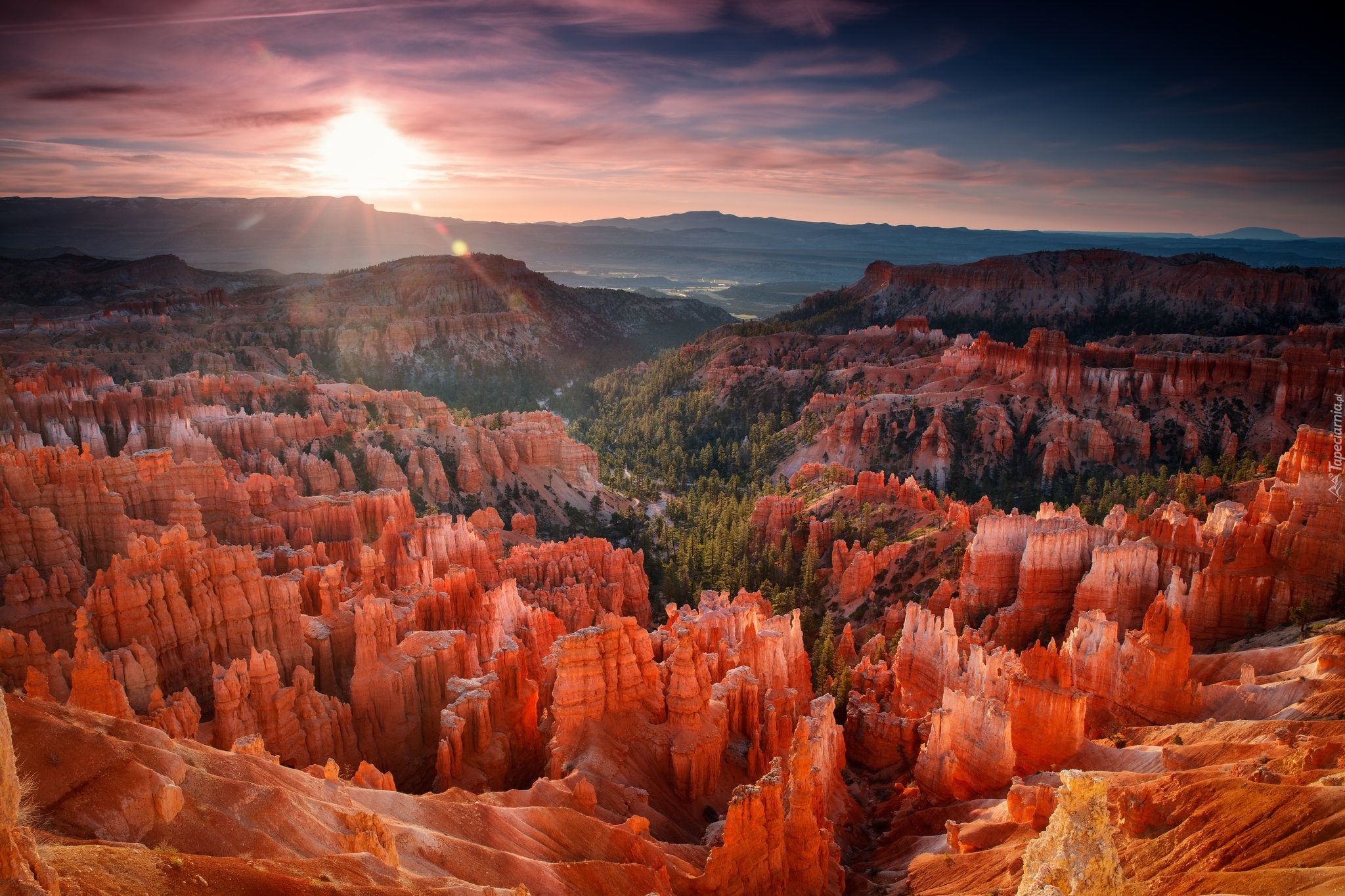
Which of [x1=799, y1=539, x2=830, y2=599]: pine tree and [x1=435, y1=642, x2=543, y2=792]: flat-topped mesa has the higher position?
[x1=435, y1=642, x2=543, y2=792]: flat-topped mesa

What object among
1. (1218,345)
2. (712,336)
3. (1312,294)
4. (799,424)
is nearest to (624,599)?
(799,424)

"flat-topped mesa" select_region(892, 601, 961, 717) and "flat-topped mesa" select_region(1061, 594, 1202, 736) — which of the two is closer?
"flat-topped mesa" select_region(1061, 594, 1202, 736)

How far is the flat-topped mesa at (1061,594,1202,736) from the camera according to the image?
25203mm

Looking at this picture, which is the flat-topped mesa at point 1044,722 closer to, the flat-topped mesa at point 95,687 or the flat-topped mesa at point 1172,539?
the flat-topped mesa at point 1172,539

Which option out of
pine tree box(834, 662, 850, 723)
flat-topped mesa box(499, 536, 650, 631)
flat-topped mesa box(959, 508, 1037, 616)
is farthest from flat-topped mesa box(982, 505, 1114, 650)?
flat-topped mesa box(499, 536, 650, 631)

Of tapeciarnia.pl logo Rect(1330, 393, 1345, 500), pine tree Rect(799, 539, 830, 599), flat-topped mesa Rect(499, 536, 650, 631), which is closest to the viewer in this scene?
tapeciarnia.pl logo Rect(1330, 393, 1345, 500)

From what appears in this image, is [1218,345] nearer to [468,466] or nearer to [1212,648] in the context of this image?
[1212,648]

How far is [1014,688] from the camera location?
24328mm

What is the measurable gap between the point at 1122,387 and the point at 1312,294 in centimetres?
6825

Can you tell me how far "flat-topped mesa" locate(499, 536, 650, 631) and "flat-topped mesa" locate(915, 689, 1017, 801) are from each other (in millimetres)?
16462

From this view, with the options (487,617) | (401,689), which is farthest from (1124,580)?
(401,689)

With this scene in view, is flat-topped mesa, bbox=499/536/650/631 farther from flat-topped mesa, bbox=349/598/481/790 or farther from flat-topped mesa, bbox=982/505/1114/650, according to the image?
flat-topped mesa, bbox=982/505/1114/650

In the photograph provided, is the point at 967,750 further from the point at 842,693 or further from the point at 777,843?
the point at 777,843

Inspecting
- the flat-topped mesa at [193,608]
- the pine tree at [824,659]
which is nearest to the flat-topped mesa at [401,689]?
the flat-topped mesa at [193,608]
